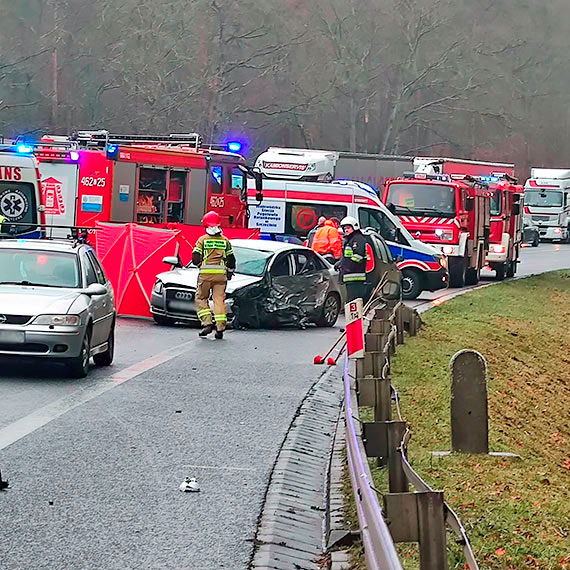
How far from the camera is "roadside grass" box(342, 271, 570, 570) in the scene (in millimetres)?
6684

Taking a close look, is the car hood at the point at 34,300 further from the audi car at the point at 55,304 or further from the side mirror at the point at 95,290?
the side mirror at the point at 95,290

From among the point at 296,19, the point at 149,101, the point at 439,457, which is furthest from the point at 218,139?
the point at 439,457

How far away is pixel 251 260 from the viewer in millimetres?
20297

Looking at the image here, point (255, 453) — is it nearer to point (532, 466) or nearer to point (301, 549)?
point (532, 466)

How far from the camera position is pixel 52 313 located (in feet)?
42.3

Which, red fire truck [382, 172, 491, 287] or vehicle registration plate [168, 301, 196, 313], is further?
red fire truck [382, 172, 491, 287]

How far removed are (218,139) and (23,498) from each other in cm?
5463

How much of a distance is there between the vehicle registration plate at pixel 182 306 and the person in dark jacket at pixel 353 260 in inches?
124

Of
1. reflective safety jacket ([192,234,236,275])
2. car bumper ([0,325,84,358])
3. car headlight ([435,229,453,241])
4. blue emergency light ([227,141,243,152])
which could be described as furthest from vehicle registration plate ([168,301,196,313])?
car headlight ([435,229,453,241])

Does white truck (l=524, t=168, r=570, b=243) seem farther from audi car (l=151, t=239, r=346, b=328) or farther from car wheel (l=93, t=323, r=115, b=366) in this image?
car wheel (l=93, t=323, r=115, b=366)

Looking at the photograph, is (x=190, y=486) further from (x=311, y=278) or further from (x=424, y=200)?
(x=424, y=200)

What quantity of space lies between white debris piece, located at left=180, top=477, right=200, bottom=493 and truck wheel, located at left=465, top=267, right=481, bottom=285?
79.7 feet

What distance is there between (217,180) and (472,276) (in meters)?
8.19

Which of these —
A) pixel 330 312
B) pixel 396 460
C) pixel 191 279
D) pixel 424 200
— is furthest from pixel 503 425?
pixel 424 200
